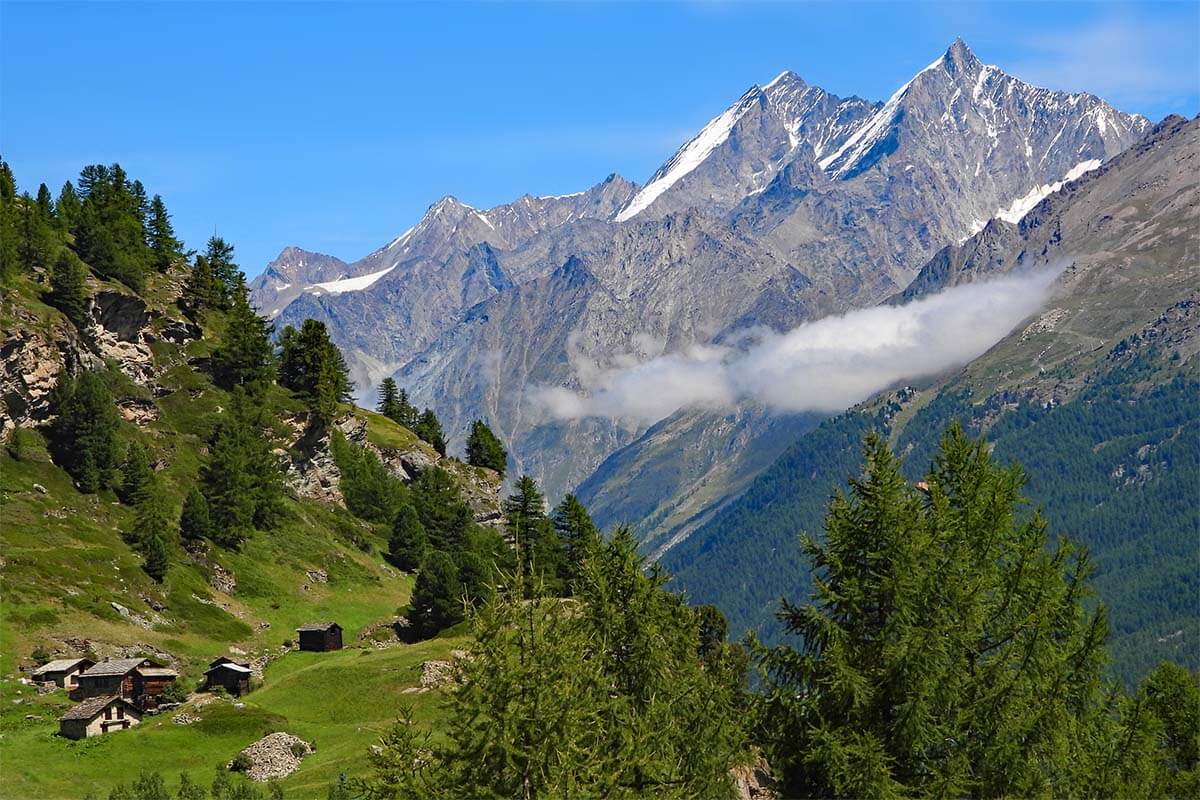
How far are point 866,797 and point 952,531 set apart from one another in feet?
23.4

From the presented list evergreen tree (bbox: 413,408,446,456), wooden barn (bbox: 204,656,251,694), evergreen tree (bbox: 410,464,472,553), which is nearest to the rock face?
wooden barn (bbox: 204,656,251,694)

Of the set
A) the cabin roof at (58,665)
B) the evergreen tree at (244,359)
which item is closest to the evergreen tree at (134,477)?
the evergreen tree at (244,359)

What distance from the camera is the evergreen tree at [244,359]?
152375mm

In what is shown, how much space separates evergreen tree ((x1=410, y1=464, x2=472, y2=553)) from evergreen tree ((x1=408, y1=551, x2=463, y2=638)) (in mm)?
35616

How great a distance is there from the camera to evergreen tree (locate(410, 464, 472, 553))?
152 m

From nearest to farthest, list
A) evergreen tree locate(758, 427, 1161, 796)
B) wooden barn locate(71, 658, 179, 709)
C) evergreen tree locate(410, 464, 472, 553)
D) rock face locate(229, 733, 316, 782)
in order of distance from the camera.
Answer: evergreen tree locate(758, 427, 1161, 796), rock face locate(229, 733, 316, 782), wooden barn locate(71, 658, 179, 709), evergreen tree locate(410, 464, 472, 553)

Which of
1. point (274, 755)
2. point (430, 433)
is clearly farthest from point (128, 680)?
point (430, 433)

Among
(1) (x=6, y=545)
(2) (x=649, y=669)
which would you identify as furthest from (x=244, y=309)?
(2) (x=649, y=669)

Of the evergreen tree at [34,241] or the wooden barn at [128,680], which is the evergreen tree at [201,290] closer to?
the evergreen tree at [34,241]

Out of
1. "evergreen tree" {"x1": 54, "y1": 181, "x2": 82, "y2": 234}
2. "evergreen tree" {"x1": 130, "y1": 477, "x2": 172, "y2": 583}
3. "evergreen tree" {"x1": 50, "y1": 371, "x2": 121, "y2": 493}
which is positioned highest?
"evergreen tree" {"x1": 54, "y1": 181, "x2": 82, "y2": 234}

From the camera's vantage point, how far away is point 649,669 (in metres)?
35.9

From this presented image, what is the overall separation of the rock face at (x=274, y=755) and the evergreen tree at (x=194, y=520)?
158 feet

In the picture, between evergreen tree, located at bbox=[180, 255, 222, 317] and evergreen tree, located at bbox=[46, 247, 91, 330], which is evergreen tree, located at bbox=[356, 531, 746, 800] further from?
evergreen tree, located at bbox=[180, 255, 222, 317]

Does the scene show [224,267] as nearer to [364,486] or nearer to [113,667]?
[364,486]
